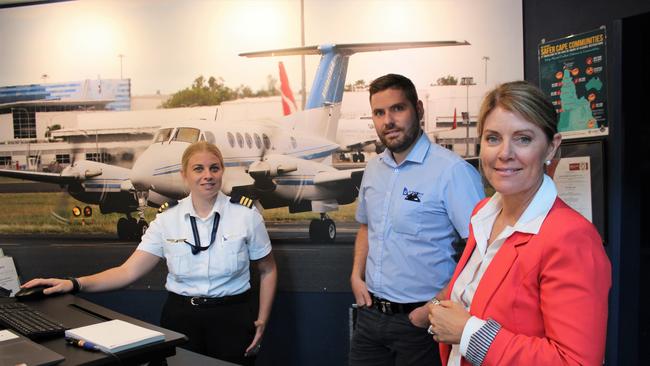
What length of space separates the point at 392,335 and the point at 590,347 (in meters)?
1.09

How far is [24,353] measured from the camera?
3.80ft

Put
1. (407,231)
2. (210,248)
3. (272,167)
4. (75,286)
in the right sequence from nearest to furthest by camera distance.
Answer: (75,286)
(407,231)
(210,248)
(272,167)

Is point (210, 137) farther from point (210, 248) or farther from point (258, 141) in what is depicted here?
point (210, 248)

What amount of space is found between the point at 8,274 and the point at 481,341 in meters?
3.31

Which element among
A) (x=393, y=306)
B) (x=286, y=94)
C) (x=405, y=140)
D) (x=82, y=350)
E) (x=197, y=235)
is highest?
(x=286, y=94)

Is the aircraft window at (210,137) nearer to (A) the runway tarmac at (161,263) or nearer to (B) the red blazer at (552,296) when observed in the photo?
(A) the runway tarmac at (161,263)

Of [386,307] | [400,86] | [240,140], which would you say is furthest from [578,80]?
[240,140]

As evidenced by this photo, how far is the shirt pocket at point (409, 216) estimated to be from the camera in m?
1.98

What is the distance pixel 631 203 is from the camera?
7.59ft

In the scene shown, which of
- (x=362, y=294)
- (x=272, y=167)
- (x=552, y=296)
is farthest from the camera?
(x=272, y=167)

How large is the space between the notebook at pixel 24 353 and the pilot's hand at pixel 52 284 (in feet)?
1.78

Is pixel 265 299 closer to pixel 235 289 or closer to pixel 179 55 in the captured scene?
pixel 235 289

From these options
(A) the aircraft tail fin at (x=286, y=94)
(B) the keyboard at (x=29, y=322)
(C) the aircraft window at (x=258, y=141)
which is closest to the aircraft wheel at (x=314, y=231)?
(C) the aircraft window at (x=258, y=141)

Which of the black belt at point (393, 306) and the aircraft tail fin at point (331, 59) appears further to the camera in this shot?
the aircraft tail fin at point (331, 59)
